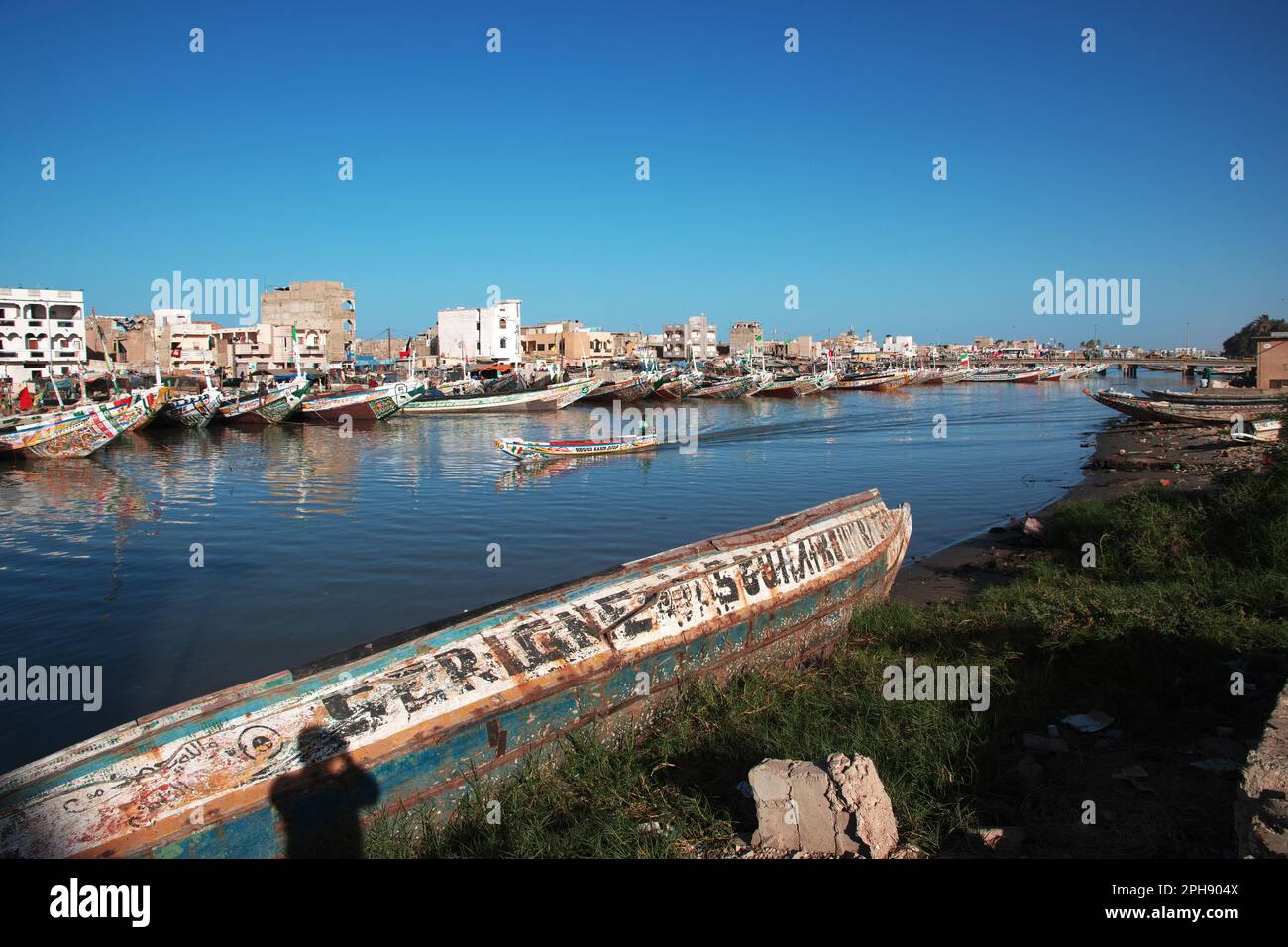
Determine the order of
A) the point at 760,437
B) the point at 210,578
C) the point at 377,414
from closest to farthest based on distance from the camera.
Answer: the point at 210,578, the point at 760,437, the point at 377,414

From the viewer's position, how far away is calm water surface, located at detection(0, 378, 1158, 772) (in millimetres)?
9500

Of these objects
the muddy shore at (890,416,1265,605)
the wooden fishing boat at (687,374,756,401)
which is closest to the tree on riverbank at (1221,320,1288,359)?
the wooden fishing boat at (687,374,756,401)

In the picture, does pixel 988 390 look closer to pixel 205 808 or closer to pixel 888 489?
pixel 888 489

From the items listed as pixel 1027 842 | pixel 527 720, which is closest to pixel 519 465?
pixel 527 720

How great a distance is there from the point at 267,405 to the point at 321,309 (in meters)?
49.7

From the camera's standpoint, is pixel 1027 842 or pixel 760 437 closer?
pixel 1027 842

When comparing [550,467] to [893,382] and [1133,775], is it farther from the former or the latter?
[893,382]

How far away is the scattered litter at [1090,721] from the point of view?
17.8 ft

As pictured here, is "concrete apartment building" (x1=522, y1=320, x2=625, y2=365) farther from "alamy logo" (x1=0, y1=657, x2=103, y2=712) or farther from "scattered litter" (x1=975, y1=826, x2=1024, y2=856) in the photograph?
"scattered litter" (x1=975, y1=826, x2=1024, y2=856)

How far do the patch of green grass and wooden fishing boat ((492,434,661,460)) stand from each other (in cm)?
1794

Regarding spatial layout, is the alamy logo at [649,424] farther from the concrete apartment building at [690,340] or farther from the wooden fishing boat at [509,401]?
the concrete apartment building at [690,340]

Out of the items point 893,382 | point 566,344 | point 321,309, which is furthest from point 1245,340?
point 321,309

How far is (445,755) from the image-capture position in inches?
188

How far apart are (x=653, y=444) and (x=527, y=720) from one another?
24735mm
